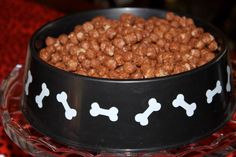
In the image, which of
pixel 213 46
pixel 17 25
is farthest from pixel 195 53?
pixel 17 25

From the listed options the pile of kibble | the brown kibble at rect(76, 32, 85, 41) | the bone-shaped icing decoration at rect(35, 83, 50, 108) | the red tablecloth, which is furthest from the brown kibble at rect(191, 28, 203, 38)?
the red tablecloth

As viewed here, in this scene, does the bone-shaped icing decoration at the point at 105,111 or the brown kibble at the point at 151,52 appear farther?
the brown kibble at the point at 151,52

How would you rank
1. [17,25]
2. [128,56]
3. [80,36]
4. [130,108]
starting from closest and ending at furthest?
[130,108]
[128,56]
[80,36]
[17,25]

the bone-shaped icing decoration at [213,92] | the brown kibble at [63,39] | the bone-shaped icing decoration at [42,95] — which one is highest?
the brown kibble at [63,39]

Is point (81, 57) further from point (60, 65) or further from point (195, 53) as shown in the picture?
point (195, 53)

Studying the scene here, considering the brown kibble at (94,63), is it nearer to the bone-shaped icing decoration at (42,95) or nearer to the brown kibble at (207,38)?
the bone-shaped icing decoration at (42,95)

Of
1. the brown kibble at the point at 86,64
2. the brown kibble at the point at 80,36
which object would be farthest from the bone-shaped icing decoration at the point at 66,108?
the brown kibble at the point at 80,36

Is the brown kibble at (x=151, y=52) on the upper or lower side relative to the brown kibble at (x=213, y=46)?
upper
